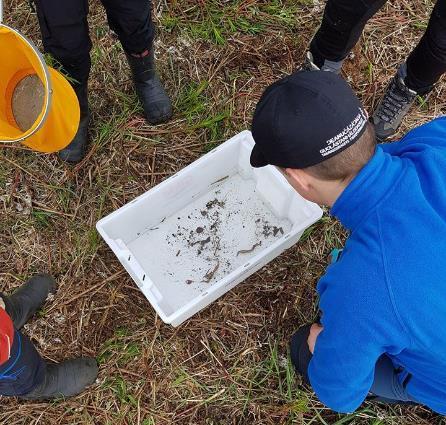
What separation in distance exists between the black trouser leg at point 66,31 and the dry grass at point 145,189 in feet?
1.44

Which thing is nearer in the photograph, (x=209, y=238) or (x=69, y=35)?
(x=69, y=35)

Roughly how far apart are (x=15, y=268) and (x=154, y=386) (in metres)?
0.75

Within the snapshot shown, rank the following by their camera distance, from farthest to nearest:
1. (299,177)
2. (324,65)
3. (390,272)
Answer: (324,65), (299,177), (390,272)

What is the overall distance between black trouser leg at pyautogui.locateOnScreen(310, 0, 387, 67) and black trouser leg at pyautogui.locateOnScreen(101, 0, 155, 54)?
2.16ft

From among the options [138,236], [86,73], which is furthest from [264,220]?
[86,73]

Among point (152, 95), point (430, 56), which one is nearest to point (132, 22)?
point (152, 95)

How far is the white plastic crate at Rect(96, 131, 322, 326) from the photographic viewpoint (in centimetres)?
200

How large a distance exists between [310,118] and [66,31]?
959mm

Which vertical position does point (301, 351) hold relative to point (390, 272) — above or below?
below

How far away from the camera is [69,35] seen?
1718mm

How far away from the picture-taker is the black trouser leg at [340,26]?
1755 millimetres

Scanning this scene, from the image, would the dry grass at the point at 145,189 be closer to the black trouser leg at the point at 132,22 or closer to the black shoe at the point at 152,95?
the black shoe at the point at 152,95

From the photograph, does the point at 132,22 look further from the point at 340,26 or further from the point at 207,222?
the point at 207,222

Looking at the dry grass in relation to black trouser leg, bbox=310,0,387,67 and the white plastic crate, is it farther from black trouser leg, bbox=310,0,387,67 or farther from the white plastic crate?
black trouser leg, bbox=310,0,387,67
